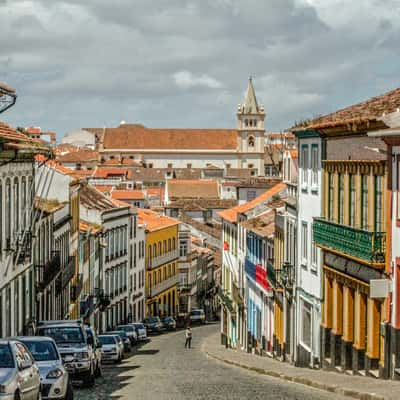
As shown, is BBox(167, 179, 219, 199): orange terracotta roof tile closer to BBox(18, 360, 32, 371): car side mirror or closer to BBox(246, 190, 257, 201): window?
BBox(246, 190, 257, 201): window

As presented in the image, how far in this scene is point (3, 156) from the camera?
3044 cm

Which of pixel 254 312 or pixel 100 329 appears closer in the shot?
pixel 254 312

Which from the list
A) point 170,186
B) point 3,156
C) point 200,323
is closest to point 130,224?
point 200,323

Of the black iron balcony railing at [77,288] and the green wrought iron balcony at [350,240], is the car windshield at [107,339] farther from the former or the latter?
the green wrought iron balcony at [350,240]

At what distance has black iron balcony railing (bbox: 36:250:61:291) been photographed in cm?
4025

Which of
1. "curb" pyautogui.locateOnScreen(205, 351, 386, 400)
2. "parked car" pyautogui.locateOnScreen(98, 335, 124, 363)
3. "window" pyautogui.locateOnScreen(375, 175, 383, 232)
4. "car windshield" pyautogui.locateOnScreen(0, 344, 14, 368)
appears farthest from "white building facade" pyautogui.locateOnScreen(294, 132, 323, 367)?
"car windshield" pyautogui.locateOnScreen(0, 344, 14, 368)

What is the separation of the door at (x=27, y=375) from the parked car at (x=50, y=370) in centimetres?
285

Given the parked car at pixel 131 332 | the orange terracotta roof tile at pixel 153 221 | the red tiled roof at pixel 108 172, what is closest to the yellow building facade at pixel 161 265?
the orange terracotta roof tile at pixel 153 221

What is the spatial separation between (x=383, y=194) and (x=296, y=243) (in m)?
11.7

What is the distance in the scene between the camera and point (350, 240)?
2806 cm

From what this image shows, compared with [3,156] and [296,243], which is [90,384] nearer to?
[3,156]

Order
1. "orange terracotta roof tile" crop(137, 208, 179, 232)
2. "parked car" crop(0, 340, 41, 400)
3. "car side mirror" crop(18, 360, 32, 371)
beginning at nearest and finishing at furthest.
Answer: "parked car" crop(0, 340, 41, 400)
"car side mirror" crop(18, 360, 32, 371)
"orange terracotta roof tile" crop(137, 208, 179, 232)

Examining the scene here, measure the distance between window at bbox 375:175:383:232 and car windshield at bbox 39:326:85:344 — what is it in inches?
310

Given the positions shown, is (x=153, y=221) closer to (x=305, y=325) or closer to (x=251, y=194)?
(x=251, y=194)
